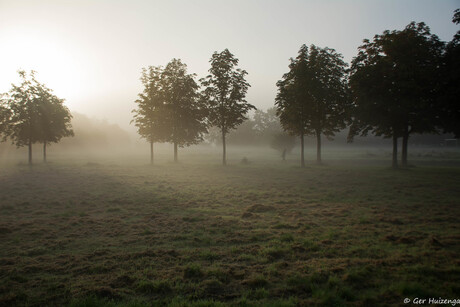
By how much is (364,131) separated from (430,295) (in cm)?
2919

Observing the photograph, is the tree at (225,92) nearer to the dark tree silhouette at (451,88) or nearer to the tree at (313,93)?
the tree at (313,93)

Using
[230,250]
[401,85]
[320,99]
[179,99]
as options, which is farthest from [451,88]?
[179,99]

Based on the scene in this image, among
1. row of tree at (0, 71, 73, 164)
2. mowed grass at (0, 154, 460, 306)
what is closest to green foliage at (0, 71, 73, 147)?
row of tree at (0, 71, 73, 164)

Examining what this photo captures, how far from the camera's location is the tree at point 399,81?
2677cm

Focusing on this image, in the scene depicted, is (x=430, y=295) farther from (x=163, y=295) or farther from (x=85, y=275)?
(x=85, y=275)

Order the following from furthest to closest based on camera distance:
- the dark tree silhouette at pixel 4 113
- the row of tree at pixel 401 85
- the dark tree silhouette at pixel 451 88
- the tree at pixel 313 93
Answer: the dark tree silhouette at pixel 4 113 < the tree at pixel 313 93 < the row of tree at pixel 401 85 < the dark tree silhouette at pixel 451 88

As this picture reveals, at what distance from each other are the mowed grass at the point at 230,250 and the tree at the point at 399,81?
1505 cm

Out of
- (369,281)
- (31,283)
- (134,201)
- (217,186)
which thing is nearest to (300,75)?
(217,186)

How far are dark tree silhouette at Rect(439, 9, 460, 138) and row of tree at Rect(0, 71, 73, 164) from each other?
56.3 meters

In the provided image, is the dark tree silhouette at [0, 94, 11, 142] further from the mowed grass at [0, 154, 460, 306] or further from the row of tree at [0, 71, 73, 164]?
the mowed grass at [0, 154, 460, 306]

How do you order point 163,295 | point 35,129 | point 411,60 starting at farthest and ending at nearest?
point 35,129
point 411,60
point 163,295

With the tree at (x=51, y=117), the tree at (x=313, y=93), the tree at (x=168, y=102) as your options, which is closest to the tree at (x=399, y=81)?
the tree at (x=313, y=93)

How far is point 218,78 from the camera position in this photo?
3934 cm

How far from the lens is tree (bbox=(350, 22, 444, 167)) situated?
26.8 metres
